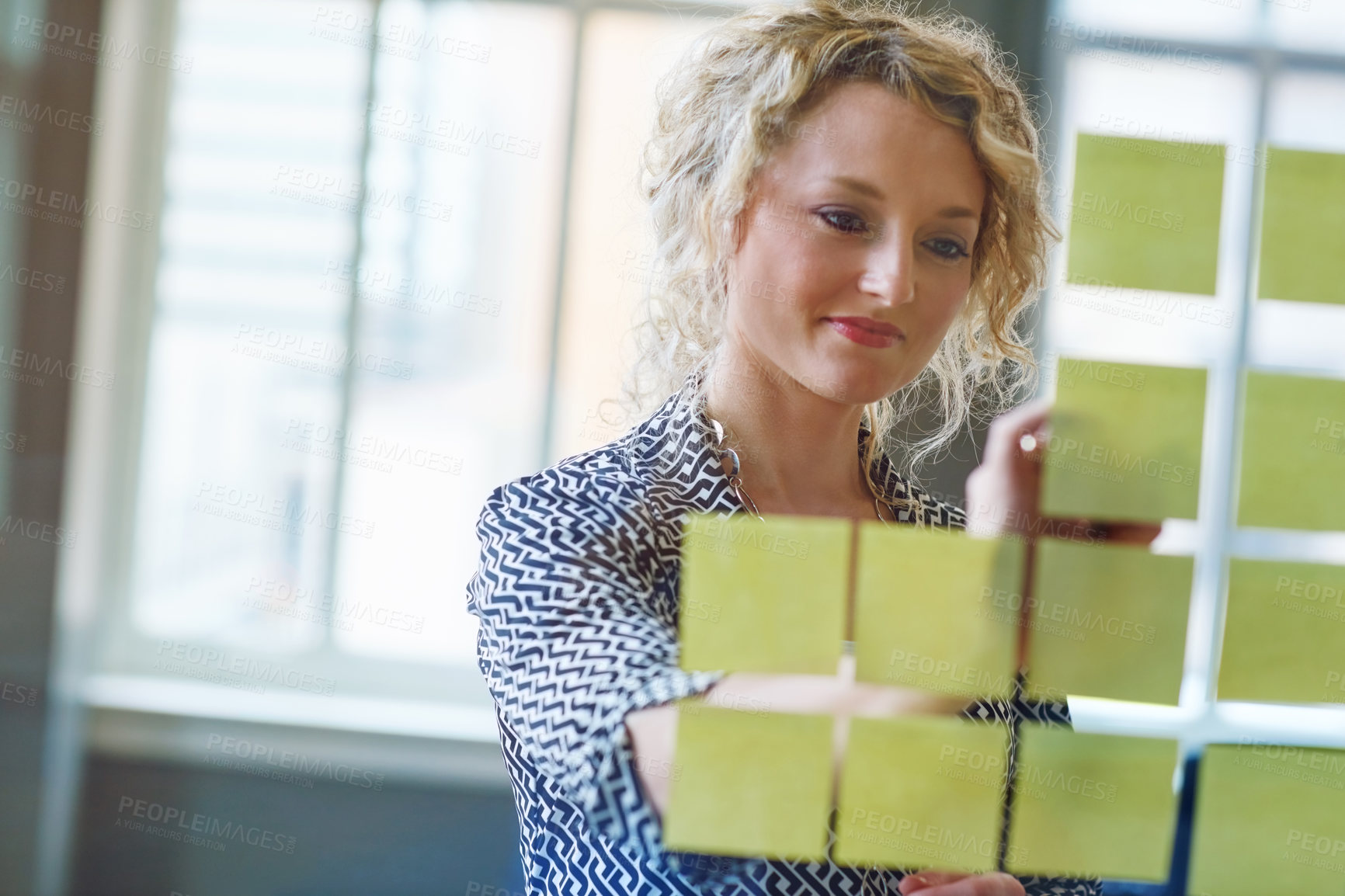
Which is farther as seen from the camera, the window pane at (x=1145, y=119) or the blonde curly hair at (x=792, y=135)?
the window pane at (x=1145, y=119)

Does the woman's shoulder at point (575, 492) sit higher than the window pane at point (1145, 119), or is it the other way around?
the window pane at point (1145, 119)

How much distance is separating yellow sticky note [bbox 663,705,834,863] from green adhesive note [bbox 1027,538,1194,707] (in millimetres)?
119

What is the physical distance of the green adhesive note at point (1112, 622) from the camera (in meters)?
0.48

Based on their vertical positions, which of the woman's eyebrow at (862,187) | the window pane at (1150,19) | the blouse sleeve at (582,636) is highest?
the window pane at (1150,19)

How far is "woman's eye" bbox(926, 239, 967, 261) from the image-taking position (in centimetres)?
48

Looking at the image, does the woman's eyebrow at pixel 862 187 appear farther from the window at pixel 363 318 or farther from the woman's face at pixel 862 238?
the window at pixel 363 318

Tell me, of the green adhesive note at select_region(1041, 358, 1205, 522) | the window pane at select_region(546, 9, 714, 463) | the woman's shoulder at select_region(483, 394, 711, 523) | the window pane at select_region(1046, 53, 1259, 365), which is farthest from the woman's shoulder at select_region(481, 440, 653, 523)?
the window pane at select_region(546, 9, 714, 463)

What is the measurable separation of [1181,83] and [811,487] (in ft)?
4.08

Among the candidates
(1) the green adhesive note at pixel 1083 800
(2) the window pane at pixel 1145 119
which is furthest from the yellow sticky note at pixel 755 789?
(2) the window pane at pixel 1145 119

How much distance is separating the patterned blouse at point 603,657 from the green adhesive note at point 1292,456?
0.16 m

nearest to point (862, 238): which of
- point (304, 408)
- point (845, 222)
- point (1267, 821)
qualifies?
point (845, 222)

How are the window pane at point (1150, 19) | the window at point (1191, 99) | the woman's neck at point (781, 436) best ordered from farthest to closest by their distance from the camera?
the window pane at point (1150, 19) < the window at point (1191, 99) < the woman's neck at point (781, 436)

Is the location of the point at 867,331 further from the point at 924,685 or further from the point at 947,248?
the point at 924,685

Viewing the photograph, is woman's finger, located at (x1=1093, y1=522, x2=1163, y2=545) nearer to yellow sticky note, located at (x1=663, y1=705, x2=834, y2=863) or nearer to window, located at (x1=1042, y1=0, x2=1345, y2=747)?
yellow sticky note, located at (x1=663, y1=705, x2=834, y2=863)
